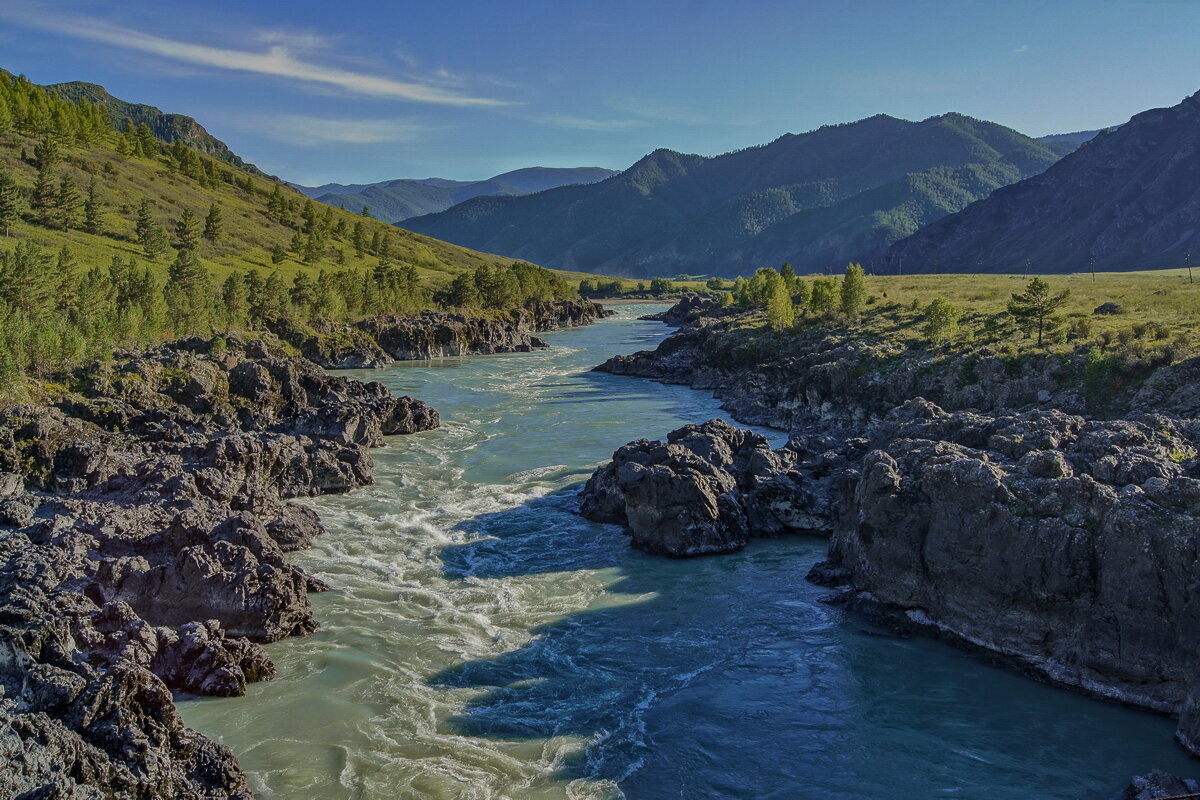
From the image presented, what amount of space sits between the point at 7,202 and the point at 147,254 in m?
16.0

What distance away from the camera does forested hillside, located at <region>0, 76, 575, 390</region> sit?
65.3m

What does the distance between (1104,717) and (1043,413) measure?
46.9 feet

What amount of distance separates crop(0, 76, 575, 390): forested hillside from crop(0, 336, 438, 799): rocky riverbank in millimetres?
8153

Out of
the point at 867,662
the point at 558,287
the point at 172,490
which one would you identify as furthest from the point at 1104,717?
the point at 558,287

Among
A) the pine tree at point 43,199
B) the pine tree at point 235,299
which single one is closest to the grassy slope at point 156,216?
the pine tree at point 43,199

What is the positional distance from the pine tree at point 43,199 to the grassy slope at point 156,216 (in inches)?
159

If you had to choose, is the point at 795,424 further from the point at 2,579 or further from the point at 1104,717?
the point at 2,579

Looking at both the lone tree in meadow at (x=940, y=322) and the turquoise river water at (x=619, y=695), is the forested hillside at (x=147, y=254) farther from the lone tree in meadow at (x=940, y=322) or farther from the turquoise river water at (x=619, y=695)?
the lone tree in meadow at (x=940, y=322)

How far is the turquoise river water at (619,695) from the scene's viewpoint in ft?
60.6

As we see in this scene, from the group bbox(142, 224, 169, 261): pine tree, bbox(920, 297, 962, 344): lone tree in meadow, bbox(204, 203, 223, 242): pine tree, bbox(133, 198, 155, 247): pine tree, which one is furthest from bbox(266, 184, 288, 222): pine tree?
bbox(920, 297, 962, 344): lone tree in meadow

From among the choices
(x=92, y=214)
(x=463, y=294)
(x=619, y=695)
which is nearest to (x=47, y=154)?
(x=92, y=214)

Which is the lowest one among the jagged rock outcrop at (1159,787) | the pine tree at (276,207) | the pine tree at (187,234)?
the jagged rock outcrop at (1159,787)

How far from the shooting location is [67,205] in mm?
110312

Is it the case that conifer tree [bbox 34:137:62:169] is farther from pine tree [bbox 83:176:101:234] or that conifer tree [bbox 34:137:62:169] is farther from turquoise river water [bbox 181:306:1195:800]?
turquoise river water [bbox 181:306:1195:800]
